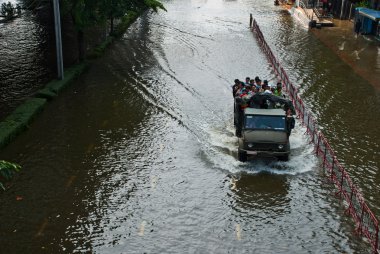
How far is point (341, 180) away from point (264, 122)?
13.4 ft

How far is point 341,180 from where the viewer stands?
20578 mm

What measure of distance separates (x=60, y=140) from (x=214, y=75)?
552 inches

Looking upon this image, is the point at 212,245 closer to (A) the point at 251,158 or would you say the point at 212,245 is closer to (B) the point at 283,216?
(B) the point at 283,216

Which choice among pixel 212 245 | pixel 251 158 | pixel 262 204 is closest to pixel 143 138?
pixel 251 158

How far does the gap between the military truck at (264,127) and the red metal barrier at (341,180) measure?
6.19 feet

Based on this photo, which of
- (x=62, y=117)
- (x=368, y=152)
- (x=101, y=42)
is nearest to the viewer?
(x=368, y=152)

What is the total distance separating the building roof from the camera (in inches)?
1818

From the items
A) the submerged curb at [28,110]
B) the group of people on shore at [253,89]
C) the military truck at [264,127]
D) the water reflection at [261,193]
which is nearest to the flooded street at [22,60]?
the submerged curb at [28,110]

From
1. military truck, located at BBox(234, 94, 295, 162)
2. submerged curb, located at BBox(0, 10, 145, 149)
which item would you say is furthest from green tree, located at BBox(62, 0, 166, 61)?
military truck, located at BBox(234, 94, 295, 162)

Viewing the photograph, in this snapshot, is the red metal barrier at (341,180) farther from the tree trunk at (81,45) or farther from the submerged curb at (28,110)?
the tree trunk at (81,45)

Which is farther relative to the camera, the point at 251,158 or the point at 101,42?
the point at 101,42

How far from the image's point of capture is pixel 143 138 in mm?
25234

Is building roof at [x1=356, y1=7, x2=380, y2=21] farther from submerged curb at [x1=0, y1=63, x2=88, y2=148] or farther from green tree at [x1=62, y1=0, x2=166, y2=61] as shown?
submerged curb at [x1=0, y1=63, x2=88, y2=148]

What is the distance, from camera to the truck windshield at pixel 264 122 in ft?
73.7
